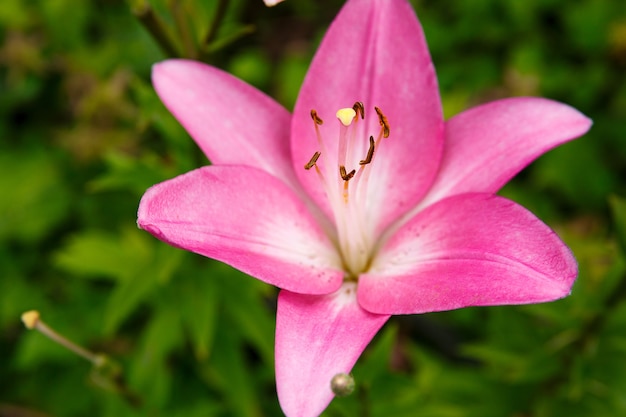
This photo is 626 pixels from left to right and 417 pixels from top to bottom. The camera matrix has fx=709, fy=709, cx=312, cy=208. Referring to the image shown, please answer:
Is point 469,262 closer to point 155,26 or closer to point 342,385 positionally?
point 342,385

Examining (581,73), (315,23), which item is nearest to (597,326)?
(581,73)

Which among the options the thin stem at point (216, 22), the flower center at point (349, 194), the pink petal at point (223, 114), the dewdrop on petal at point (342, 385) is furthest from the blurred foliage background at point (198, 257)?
the dewdrop on petal at point (342, 385)

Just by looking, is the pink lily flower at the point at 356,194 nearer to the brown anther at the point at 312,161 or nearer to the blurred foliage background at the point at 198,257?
the brown anther at the point at 312,161

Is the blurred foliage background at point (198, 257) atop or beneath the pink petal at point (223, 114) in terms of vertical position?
beneath

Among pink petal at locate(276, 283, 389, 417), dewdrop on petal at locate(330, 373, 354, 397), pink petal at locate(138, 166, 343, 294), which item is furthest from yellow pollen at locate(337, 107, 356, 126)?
dewdrop on petal at locate(330, 373, 354, 397)

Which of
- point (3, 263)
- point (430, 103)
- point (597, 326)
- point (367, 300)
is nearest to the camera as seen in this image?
point (367, 300)

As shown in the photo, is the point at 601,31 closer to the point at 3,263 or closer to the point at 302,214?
the point at 302,214
